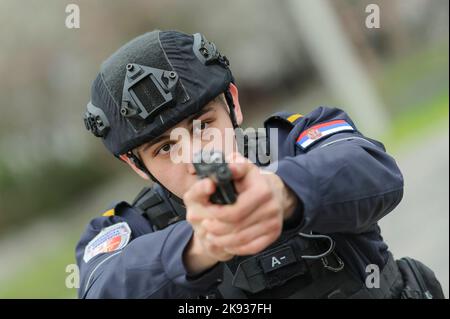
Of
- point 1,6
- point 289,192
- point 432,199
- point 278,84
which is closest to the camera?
point 289,192

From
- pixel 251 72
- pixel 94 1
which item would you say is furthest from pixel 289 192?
pixel 251 72

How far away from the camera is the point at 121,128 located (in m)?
1.79

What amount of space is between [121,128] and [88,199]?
5.42 metres

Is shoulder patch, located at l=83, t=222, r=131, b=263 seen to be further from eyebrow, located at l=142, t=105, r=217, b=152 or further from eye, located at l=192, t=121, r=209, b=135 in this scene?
eye, located at l=192, t=121, r=209, b=135

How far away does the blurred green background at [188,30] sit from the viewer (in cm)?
596

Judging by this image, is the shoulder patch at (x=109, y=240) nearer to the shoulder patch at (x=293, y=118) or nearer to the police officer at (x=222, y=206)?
the police officer at (x=222, y=206)

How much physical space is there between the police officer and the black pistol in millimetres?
20

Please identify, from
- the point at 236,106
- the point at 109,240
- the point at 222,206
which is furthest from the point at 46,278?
the point at 222,206

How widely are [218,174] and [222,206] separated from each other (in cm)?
8

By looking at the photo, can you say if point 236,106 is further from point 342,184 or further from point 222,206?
point 222,206

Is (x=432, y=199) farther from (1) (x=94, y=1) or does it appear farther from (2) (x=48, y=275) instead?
(1) (x=94, y=1)

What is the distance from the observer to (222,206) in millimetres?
1139

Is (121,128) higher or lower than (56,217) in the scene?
higher

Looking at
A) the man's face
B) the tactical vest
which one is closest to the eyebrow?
the man's face
